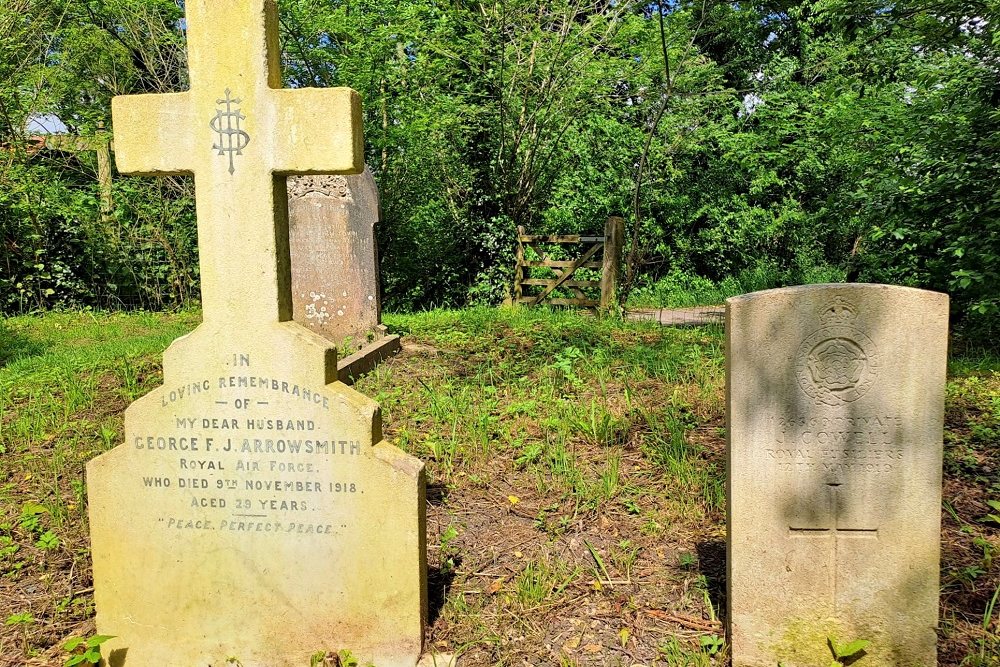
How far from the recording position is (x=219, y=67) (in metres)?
2.94

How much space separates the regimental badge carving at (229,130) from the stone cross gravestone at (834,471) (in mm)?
2012

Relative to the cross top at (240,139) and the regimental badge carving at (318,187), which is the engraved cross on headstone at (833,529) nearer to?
the cross top at (240,139)

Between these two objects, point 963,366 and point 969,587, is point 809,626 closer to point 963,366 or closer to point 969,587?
point 969,587

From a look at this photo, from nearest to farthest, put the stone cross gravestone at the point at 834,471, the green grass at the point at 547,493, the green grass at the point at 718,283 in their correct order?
the stone cross gravestone at the point at 834,471 < the green grass at the point at 547,493 < the green grass at the point at 718,283

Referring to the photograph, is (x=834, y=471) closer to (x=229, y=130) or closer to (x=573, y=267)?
(x=229, y=130)

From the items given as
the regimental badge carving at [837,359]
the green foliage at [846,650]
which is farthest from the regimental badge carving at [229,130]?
the green foliage at [846,650]

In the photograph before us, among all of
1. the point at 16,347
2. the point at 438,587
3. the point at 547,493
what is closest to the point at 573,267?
the point at 16,347

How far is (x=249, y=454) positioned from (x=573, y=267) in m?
10.1

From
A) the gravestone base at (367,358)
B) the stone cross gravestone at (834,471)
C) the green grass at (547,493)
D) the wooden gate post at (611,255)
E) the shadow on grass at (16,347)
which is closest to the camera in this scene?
the stone cross gravestone at (834,471)

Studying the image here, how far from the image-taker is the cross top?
291 centimetres

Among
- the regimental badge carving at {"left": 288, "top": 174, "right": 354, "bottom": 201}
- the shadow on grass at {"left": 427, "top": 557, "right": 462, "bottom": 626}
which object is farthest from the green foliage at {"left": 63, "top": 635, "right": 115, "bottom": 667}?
the regimental badge carving at {"left": 288, "top": 174, "right": 354, "bottom": 201}

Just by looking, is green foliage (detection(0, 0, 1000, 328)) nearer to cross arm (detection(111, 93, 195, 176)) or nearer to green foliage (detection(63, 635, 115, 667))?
cross arm (detection(111, 93, 195, 176))

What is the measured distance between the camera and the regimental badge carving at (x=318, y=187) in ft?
25.0

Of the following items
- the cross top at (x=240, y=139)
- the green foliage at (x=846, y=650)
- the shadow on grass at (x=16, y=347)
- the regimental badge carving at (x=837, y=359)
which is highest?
the cross top at (x=240, y=139)
